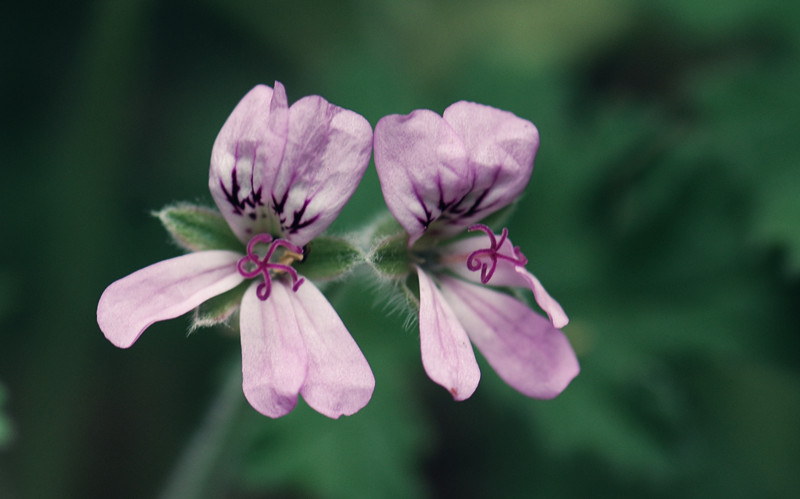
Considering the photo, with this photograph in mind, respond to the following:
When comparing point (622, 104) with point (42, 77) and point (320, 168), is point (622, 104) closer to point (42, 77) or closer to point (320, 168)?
point (320, 168)

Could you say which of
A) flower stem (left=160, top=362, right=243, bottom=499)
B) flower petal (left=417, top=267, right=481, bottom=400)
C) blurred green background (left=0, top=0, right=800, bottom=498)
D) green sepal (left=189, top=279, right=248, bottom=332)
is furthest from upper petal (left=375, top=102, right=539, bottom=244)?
blurred green background (left=0, top=0, right=800, bottom=498)

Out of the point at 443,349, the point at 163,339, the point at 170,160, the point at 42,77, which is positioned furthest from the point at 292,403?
the point at 42,77

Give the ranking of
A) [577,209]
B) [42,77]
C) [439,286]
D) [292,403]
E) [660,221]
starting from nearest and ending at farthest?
[292,403]
[439,286]
[660,221]
[577,209]
[42,77]

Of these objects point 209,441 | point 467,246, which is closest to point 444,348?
point 467,246

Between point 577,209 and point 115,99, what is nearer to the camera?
point 577,209

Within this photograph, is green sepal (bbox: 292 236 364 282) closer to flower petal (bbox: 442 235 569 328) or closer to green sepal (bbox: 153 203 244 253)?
green sepal (bbox: 153 203 244 253)

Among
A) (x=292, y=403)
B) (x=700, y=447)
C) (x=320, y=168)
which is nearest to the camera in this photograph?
(x=292, y=403)
